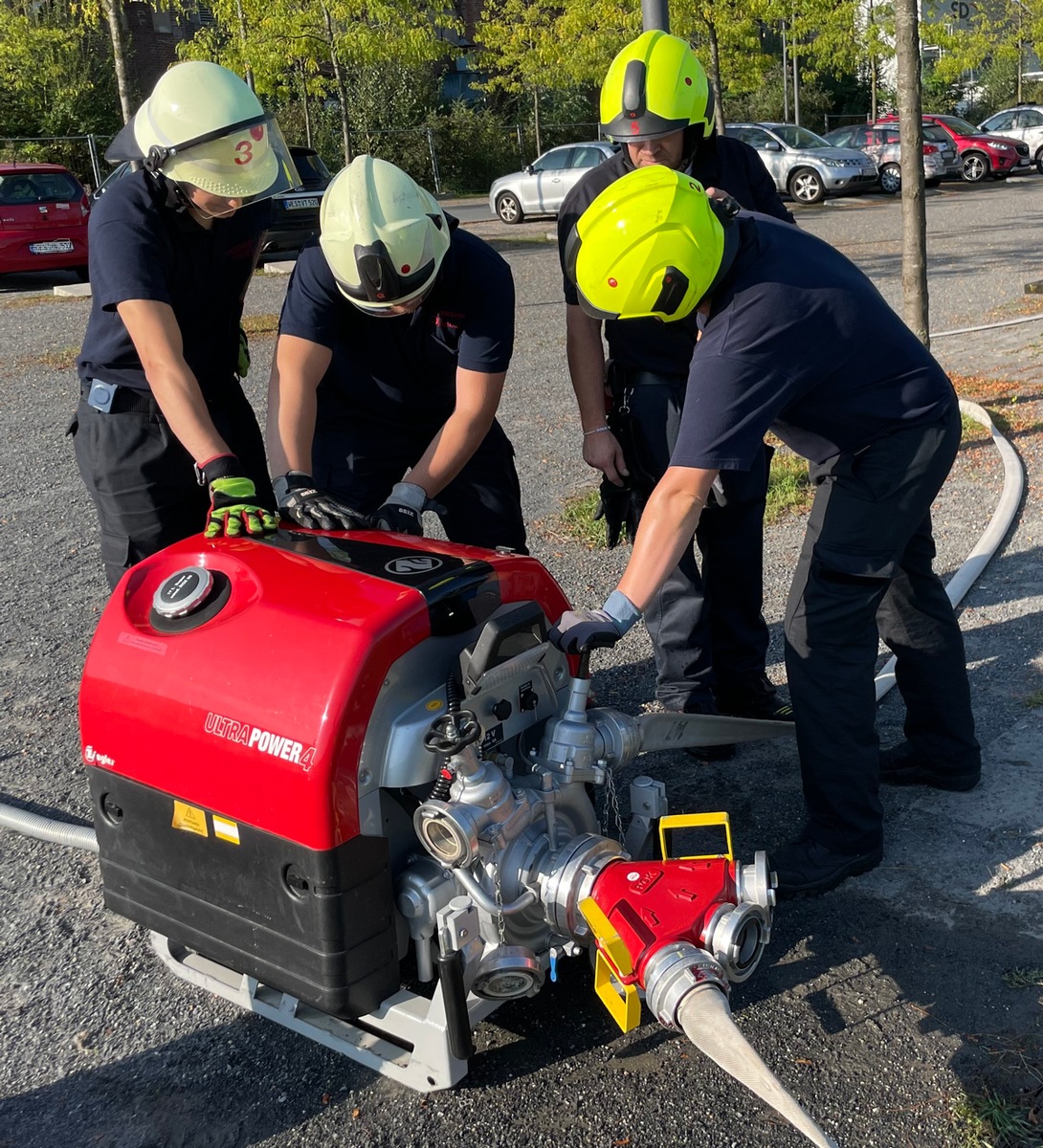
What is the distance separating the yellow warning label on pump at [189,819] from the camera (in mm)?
2320

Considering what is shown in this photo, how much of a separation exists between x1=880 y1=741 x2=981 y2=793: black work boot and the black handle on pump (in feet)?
5.41

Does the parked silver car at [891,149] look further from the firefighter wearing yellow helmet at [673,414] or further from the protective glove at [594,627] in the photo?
the protective glove at [594,627]

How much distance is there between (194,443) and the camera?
290 cm

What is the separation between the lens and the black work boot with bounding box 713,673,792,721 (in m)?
3.83

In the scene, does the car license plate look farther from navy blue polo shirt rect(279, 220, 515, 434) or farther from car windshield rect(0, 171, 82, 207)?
navy blue polo shirt rect(279, 220, 515, 434)

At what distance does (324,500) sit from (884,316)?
4.54 ft

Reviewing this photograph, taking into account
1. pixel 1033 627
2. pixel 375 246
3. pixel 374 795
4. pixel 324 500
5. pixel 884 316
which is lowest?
pixel 1033 627

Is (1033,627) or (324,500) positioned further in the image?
(1033,627)

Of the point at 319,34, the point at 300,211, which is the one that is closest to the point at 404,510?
the point at 300,211

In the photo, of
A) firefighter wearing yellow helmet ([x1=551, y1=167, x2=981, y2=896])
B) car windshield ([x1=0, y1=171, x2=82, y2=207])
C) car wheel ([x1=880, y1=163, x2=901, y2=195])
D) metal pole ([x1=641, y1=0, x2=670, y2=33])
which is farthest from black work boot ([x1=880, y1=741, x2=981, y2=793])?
car wheel ([x1=880, y1=163, x2=901, y2=195])

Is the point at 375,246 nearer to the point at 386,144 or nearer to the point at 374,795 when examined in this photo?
the point at 374,795

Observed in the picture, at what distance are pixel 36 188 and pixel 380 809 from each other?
14.0 metres

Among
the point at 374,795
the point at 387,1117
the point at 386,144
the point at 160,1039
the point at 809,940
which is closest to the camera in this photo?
the point at 374,795

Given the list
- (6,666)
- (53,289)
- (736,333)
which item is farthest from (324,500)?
(53,289)
